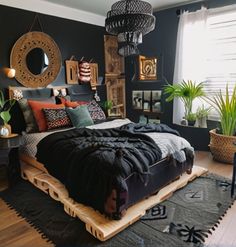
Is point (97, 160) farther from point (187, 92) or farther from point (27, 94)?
point (187, 92)

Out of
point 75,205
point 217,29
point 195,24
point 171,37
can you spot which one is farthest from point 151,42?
point 75,205

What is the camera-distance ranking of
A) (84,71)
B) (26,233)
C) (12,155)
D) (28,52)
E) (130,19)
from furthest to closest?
(84,71) → (28,52) → (12,155) → (26,233) → (130,19)

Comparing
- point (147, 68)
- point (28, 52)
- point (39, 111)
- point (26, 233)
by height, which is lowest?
point (26, 233)

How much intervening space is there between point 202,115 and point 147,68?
4.99ft

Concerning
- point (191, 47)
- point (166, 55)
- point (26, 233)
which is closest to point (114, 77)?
point (166, 55)

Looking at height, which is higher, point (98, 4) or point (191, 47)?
point (98, 4)

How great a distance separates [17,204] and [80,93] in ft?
7.55

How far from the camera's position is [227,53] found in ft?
11.8

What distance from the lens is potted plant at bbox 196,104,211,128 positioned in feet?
12.6

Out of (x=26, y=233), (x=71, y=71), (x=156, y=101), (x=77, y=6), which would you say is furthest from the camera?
(x=156, y=101)

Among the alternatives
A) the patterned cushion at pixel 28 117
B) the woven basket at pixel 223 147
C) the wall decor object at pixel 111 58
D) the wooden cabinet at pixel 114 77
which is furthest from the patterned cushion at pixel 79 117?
the woven basket at pixel 223 147

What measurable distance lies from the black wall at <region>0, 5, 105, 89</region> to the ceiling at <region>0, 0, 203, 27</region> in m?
0.07

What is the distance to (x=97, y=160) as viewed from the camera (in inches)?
79.4

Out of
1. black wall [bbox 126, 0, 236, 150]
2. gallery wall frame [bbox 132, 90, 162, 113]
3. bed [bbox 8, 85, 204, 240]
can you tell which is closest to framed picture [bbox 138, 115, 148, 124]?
gallery wall frame [bbox 132, 90, 162, 113]
